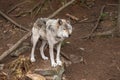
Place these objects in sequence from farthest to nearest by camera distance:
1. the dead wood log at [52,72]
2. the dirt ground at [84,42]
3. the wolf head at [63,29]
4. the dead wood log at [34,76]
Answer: the dirt ground at [84,42]
the dead wood log at [52,72]
the dead wood log at [34,76]
the wolf head at [63,29]

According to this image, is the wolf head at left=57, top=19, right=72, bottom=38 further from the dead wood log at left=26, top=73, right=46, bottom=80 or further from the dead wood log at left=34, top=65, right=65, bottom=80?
the dead wood log at left=26, top=73, right=46, bottom=80

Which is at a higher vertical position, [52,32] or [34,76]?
[52,32]

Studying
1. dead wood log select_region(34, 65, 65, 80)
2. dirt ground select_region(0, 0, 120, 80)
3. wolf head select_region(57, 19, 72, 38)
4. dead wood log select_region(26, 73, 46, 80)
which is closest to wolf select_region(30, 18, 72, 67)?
wolf head select_region(57, 19, 72, 38)

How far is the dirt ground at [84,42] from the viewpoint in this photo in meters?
9.21

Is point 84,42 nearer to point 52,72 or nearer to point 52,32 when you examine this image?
point 52,72

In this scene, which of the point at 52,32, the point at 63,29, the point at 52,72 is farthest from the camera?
the point at 52,72

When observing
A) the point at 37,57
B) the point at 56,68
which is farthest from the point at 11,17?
the point at 56,68

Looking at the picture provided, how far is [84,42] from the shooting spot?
36.2 feet

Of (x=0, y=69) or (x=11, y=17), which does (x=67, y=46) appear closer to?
(x=0, y=69)

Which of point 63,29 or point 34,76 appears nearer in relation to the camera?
point 63,29

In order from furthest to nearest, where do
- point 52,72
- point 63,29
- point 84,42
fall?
point 84,42
point 52,72
point 63,29

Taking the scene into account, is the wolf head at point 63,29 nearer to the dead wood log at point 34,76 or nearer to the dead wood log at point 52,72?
the dead wood log at point 52,72

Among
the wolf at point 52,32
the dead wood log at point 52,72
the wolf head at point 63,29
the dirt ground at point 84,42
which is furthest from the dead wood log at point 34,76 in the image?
the wolf head at point 63,29

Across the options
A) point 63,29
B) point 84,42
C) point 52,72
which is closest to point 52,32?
point 63,29
